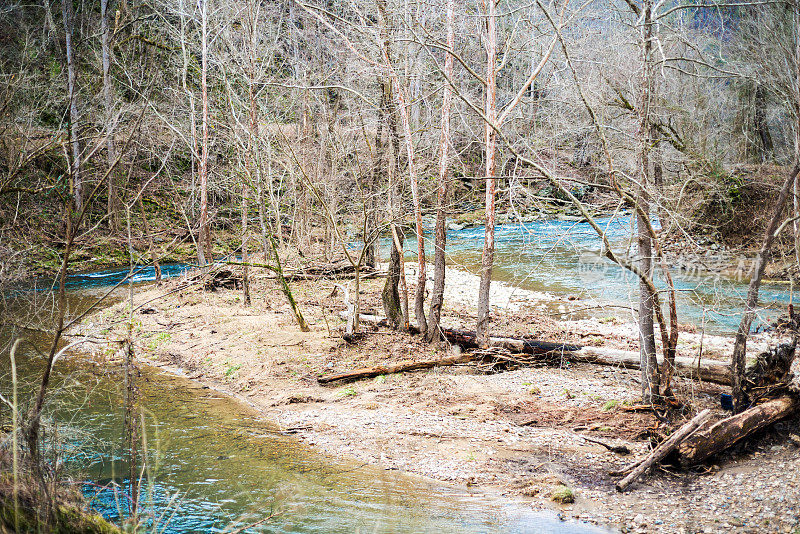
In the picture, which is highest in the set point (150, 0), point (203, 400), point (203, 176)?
point (150, 0)

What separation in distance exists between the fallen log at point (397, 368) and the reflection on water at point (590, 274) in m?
1.71

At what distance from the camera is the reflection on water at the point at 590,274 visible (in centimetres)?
640

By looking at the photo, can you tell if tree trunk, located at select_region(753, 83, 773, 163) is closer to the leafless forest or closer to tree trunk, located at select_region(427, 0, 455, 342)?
the leafless forest

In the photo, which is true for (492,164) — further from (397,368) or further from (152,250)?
(152,250)

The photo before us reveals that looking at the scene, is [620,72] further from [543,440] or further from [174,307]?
[174,307]

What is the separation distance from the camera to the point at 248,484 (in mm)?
5707

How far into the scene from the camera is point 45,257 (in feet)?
66.1

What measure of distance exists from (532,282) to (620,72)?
29.0 ft

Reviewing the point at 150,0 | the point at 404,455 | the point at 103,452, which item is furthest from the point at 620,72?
the point at 150,0

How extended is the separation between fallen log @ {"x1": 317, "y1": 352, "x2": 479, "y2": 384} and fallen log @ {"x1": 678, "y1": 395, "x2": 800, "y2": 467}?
414 cm

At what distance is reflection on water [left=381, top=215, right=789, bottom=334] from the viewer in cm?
640

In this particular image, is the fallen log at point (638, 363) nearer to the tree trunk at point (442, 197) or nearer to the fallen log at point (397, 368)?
the fallen log at point (397, 368)

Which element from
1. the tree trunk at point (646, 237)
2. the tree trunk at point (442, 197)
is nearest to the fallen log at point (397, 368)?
the tree trunk at point (442, 197)

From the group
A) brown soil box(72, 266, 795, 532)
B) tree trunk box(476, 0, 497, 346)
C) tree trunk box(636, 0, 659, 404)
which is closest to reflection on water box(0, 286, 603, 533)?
brown soil box(72, 266, 795, 532)
